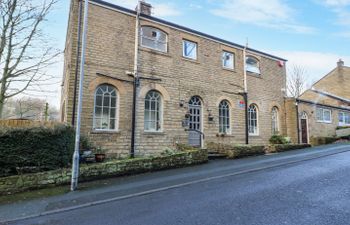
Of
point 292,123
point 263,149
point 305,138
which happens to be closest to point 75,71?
point 263,149

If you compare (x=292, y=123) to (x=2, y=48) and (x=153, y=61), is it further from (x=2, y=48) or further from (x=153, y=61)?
(x=2, y=48)

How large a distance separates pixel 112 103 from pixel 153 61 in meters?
3.10

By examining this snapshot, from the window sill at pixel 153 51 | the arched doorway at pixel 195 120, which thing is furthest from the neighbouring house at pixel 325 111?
the window sill at pixel 153 51

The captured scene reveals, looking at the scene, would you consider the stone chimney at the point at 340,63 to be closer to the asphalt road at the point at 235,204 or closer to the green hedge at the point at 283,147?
the green hedge at the point at 283,147

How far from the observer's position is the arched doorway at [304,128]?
60.2 feet

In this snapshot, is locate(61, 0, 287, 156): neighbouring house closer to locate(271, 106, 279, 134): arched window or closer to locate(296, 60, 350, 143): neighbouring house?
locate(271, 106, 279, 134): arched window

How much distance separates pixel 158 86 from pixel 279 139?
30.3 feet

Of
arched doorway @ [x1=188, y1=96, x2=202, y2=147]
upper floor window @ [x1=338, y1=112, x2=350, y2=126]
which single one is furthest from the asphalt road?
upper floor window @ [x1=338, y1=112, x2=350, y2=126]

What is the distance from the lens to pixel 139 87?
36.8 ft

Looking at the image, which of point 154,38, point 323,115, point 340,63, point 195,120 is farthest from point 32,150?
point 340,63

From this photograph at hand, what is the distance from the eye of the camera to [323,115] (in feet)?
68.5

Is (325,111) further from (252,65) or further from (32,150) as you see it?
(32,150)

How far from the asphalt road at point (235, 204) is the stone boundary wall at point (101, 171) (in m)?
2.12

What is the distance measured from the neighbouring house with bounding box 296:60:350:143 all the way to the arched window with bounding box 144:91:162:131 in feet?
38.1
